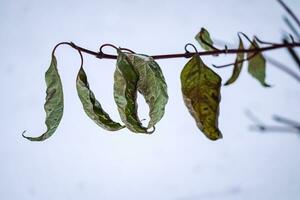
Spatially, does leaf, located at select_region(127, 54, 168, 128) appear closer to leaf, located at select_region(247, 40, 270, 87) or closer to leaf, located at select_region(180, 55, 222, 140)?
leaf, located at select_region(180, 55, 222, 140)

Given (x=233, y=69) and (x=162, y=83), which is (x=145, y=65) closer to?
(x=162, y=83)

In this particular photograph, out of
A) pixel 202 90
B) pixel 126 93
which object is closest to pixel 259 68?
pixel 202 90

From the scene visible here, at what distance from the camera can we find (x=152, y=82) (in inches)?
17.7

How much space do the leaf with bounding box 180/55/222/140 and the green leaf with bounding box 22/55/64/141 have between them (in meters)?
0.17

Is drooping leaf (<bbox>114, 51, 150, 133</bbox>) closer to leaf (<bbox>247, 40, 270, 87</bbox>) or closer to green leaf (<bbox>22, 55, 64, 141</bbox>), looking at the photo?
green leaf (<bbox>22, 55, 64, 141</bbox>)

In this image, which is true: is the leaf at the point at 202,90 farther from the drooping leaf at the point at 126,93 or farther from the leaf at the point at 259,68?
the leaf at the point at 259,68

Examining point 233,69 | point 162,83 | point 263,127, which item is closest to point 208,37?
point 233,69

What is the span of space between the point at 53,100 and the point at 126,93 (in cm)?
10

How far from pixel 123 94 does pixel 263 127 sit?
0.47m

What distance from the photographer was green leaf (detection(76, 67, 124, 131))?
1.46ft

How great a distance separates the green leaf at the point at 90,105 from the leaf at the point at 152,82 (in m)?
0.05

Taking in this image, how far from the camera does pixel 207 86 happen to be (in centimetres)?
47

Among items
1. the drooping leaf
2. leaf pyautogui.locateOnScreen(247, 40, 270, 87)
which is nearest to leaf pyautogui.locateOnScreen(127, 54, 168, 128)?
the drooping leaf

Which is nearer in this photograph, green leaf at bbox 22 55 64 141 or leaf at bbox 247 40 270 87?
green leaf at bbox 22 55 64 141
